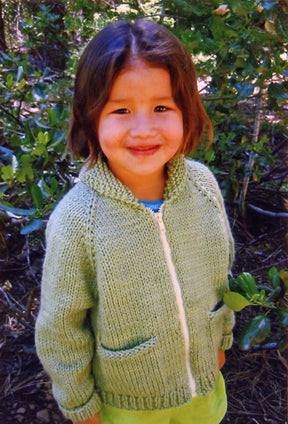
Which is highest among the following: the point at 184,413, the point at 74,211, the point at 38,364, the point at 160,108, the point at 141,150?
the point at 160,108

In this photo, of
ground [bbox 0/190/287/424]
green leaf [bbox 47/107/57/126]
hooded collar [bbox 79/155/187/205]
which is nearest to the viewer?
hooded collar [bbox 79/155/187/205]

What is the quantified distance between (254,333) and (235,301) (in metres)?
0.13

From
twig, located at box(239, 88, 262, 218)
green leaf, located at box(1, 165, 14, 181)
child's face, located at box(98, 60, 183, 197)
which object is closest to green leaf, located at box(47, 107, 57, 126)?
green leaf, located at box(1, 165, 14, 181)

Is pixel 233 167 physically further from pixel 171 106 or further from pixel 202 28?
pixel 171 106

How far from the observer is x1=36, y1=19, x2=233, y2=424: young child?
1164 millimetres

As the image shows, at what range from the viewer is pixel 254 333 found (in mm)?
1398

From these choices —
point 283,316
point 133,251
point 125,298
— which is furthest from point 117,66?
point 283,316

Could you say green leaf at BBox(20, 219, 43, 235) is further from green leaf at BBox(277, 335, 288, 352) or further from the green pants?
green leaf at BBox(277, 335, 288, 352)

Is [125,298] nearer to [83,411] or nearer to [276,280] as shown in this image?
[83,411]

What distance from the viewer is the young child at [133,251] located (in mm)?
1164

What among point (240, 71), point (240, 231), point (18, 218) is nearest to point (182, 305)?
point (18, 218)

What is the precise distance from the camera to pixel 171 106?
1223mm

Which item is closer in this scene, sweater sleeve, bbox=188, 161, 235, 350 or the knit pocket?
the knit pocket

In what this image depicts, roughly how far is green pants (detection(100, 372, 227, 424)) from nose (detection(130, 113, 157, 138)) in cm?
83
